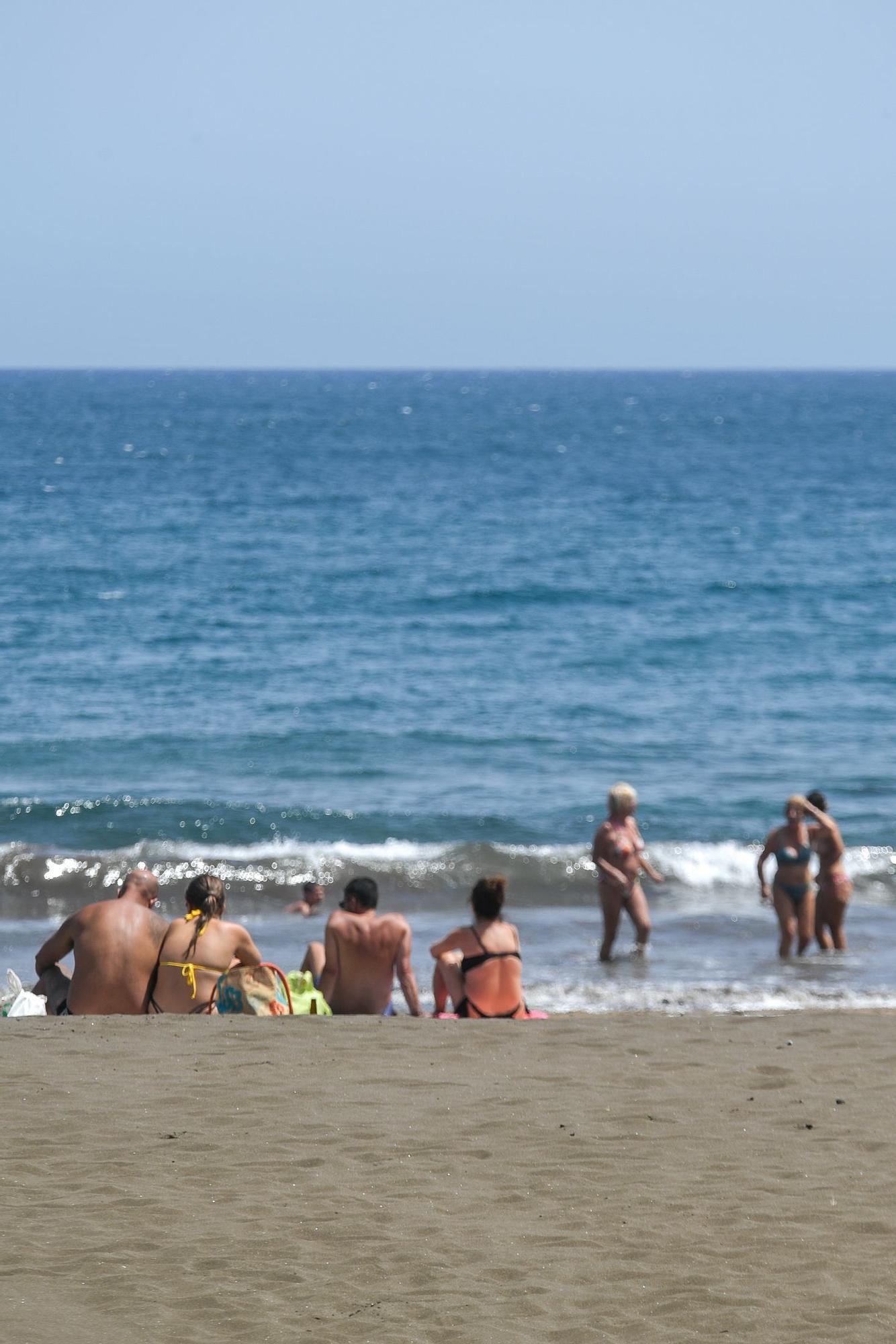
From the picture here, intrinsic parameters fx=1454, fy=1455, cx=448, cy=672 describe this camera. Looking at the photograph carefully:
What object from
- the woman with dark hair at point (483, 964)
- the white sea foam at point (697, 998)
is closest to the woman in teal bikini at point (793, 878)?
the white sea foam at point (697, 998)

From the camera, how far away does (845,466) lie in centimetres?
5850

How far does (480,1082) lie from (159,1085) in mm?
1446

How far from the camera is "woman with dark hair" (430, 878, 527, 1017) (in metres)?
7.88

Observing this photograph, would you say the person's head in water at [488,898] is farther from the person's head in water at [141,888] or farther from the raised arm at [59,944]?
the raised arm at [59,944]

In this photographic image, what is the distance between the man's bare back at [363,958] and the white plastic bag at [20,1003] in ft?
4.99

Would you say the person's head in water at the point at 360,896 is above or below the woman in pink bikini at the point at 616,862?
above

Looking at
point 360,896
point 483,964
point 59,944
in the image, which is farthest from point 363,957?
point 59,944

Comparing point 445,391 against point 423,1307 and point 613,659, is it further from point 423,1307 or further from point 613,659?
point 423,1307

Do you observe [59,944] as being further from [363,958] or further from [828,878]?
[828,878]

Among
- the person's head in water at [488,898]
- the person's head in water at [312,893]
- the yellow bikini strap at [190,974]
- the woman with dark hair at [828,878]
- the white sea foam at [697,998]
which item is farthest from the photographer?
the person's head in water at [312,893]

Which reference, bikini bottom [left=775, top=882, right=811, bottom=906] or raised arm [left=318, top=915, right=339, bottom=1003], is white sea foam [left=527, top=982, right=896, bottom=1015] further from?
raised arm [left=318, top=915, right=339, bottom=1003]

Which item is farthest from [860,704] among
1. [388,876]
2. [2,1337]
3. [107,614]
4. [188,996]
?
[2,1337]

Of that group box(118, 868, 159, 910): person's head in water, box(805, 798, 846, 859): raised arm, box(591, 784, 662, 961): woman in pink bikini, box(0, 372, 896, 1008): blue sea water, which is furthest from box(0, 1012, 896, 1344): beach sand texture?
box(805, 798, 846, 859): raised arm

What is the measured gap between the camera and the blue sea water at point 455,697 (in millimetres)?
13969
